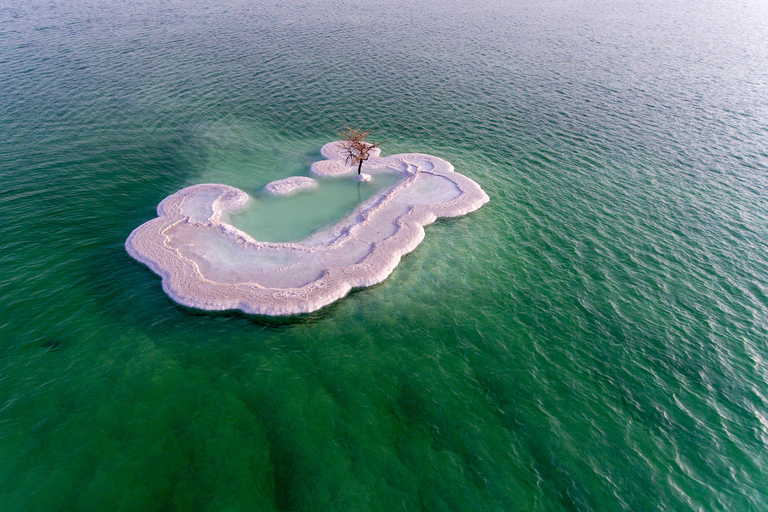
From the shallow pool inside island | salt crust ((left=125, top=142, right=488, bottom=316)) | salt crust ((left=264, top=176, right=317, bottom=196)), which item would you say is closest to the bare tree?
the shallow pool inside island

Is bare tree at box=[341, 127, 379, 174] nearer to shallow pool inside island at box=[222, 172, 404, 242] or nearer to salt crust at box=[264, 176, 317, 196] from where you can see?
shallow pool inside island at box=[222, 172, 404, 242]

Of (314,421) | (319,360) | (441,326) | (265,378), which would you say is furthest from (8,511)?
(441,326)

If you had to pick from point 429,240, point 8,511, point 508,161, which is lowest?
point 8,511

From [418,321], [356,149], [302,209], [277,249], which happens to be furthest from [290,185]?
[418,321]

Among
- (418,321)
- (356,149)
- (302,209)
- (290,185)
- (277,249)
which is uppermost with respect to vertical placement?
(356,149)

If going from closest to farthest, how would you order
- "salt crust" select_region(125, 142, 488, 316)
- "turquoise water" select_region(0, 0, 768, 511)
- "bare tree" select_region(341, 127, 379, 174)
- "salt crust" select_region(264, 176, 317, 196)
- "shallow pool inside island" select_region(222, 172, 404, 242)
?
"turquoise water" select_region(0, 0, 768, 511) → "salt crust" select_region(125, 142, 488, 316) → "shallow pool inside island" select_region(222, 172, 404, 242) → "salt crust" select_region(264, 176, 317, 196) → "bare tree" select_region(341, 127, 379, 174)

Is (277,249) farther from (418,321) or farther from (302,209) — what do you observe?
(418,321)

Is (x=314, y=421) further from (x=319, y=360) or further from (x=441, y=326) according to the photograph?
(x=441, y=326)
